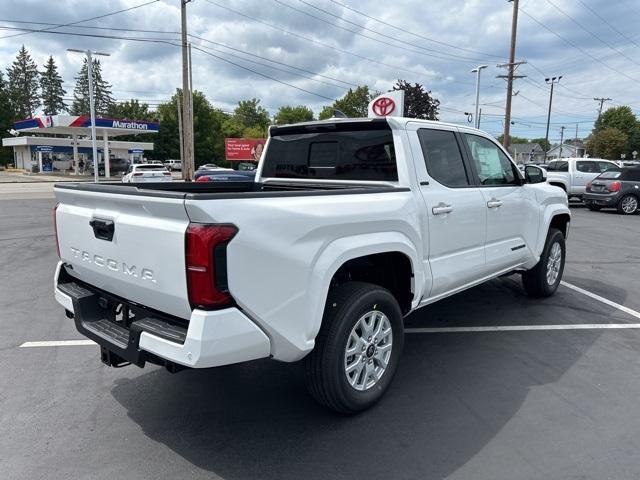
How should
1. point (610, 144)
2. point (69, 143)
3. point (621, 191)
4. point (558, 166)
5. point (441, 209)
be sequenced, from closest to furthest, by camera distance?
point (441, 209)
point (621, 191)
point (558, 166)
point (69, 143)
point (610, 144)

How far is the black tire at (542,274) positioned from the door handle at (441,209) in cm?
239

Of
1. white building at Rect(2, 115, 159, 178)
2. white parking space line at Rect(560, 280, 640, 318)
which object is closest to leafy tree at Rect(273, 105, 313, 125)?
white building at Rect(2, 115, 159, 178)

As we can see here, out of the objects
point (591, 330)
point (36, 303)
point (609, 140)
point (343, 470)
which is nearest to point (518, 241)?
point (591, 330)

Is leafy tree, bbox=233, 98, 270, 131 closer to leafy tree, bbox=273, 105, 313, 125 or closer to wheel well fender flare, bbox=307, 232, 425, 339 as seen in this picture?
leafy tree, bbox=273, 105, 313, 125

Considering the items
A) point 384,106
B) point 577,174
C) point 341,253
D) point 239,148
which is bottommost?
point 341,253

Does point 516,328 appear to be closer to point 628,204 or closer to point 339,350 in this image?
point 339,350

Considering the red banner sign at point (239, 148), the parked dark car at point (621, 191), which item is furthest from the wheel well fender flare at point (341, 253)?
the red banner sign at point (239, 148)

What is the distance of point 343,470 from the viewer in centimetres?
272

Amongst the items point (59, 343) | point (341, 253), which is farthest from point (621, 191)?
point (59, 343)

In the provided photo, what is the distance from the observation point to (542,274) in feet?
18.9

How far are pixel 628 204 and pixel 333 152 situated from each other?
16553 millimetres

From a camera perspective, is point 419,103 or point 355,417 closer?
point 355,417

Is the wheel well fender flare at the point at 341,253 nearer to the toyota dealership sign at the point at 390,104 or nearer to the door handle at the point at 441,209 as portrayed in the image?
the door handle at the point at 441,209

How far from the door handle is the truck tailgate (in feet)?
6.72
